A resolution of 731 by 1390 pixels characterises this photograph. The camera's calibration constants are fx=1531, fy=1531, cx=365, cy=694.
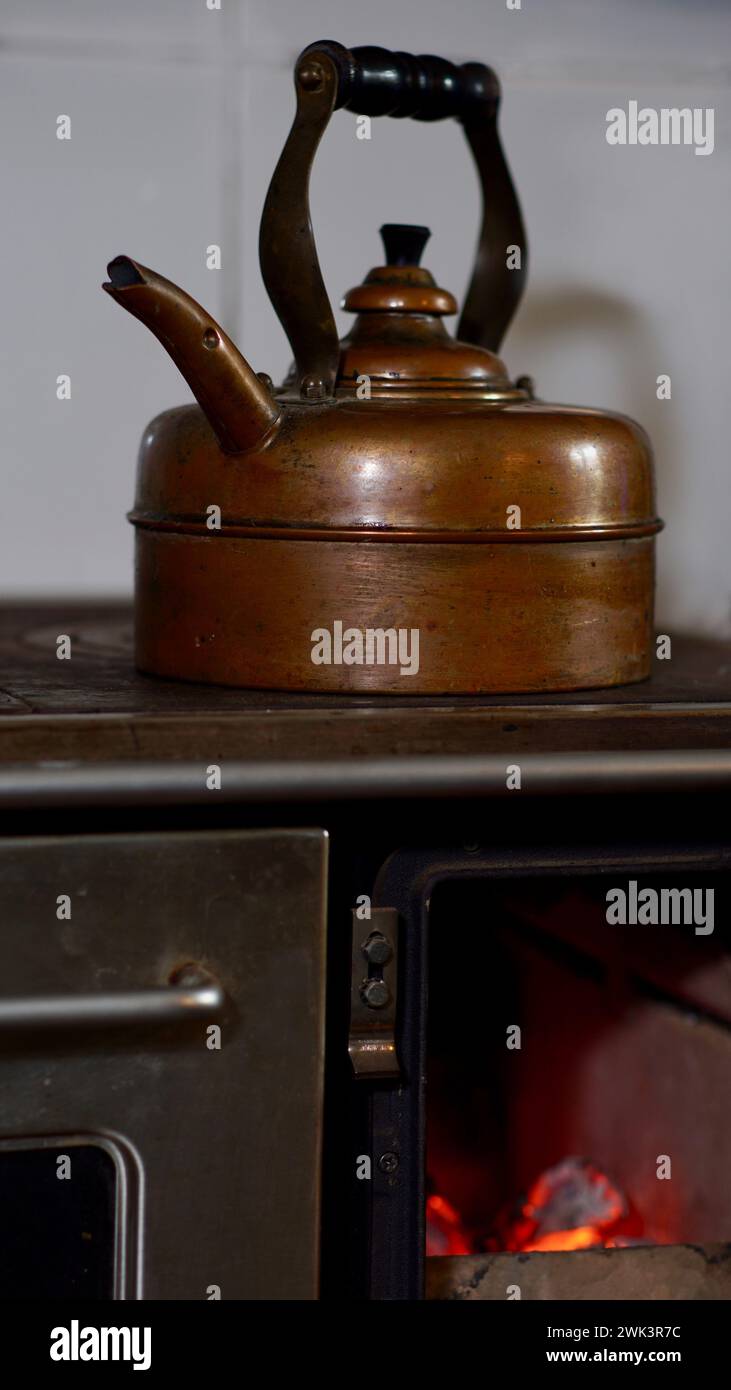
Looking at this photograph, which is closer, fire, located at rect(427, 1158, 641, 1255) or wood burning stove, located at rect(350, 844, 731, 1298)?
wood burning stove, located at rect(350, 844, 731, 1298)

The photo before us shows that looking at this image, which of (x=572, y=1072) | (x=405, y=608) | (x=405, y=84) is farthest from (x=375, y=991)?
(x=405, y=84)

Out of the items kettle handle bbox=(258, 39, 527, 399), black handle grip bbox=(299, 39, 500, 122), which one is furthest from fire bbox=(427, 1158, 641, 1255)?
black handle grip bbox=(299, 39, 500, 122)

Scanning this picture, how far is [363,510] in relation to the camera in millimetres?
1064

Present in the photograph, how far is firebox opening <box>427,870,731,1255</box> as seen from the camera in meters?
1.29

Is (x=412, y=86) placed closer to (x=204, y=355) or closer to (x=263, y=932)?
(x=204, y=355)

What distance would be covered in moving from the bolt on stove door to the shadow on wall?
0.89 metres

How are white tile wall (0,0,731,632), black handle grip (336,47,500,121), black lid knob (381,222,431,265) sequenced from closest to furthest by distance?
black handle grip (336,47,500,121)
black lid knob (381,222,431,265)
white tile wall (0,0,731,632)

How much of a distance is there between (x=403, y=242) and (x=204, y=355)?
276 mm

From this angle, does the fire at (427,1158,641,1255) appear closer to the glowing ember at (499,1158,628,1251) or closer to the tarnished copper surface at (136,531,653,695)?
the glowing ember at (499,1158,628,1251)

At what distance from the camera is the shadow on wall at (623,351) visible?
1.70 metres
